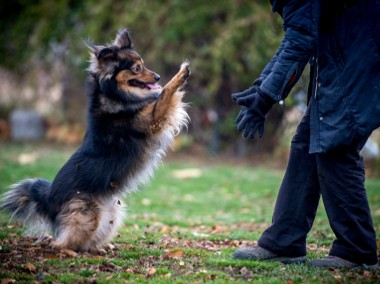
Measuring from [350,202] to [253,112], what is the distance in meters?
1.05

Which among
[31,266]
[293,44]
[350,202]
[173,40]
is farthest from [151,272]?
[173,40]

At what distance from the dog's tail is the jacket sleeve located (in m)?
2.48

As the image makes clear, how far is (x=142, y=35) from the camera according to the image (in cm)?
1500

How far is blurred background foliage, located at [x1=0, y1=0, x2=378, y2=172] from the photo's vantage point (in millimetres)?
13672

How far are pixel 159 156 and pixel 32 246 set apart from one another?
1541 millimetres

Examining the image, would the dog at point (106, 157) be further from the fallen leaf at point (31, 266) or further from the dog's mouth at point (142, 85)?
the fallen leaf at point (31, 266)

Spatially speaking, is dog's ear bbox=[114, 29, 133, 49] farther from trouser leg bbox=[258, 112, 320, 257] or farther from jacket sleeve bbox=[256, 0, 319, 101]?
trouser leg bbox=[258, 112, 320, 257]

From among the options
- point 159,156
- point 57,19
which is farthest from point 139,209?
point 57,19

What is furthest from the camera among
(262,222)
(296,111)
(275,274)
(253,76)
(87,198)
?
(253,76)

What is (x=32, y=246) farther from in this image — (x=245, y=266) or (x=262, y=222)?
(x=262, y=222)

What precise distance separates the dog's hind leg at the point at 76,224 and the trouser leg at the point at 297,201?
1.65 metres

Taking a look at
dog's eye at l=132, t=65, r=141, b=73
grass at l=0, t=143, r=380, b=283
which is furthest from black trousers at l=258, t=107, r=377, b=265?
dog's eye at l=132, t=65, r=141, b=73

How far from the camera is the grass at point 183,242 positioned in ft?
13.1

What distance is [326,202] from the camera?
4.25 metres
